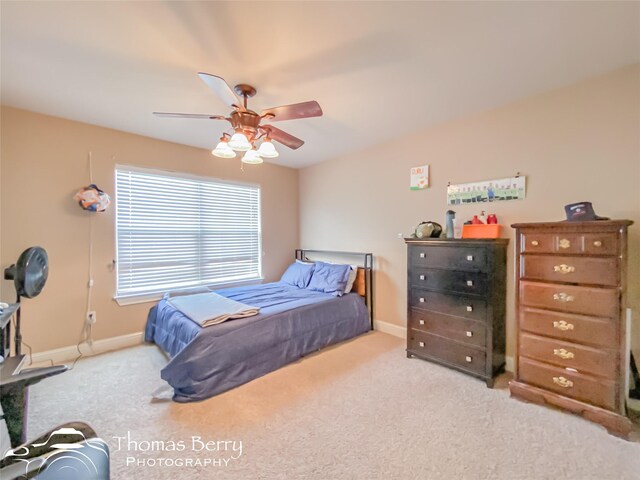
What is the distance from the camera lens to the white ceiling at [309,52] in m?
1.49

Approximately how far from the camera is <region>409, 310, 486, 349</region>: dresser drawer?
2338mm

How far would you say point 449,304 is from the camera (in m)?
2.52

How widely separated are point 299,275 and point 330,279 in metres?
0.60

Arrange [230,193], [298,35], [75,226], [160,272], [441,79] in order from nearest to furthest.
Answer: [298,35], [441,79], [75,226], [160,272], [230,193]

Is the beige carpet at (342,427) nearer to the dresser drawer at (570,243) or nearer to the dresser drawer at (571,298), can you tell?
the dresser drawer at (571,298)

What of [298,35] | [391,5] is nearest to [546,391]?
[391,5]

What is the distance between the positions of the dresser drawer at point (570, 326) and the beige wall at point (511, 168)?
0.49m

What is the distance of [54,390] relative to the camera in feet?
7.25

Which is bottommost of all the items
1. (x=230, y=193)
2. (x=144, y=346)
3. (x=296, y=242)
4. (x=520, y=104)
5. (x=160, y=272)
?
(x=144, y=346)

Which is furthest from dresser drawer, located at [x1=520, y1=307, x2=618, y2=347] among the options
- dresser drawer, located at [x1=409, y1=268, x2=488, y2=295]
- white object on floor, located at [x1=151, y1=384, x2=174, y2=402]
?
white object on floor, located at [x1=151, y1=384, x2=174, y2=402]

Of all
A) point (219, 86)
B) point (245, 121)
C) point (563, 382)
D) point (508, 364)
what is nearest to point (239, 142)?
point (245, 121)

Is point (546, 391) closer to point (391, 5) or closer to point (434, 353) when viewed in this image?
point (434, 353)

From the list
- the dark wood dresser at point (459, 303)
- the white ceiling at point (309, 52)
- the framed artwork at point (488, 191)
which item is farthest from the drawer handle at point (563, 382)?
the white ceiling at point (309, 52)

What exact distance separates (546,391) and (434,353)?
0.84 metres
